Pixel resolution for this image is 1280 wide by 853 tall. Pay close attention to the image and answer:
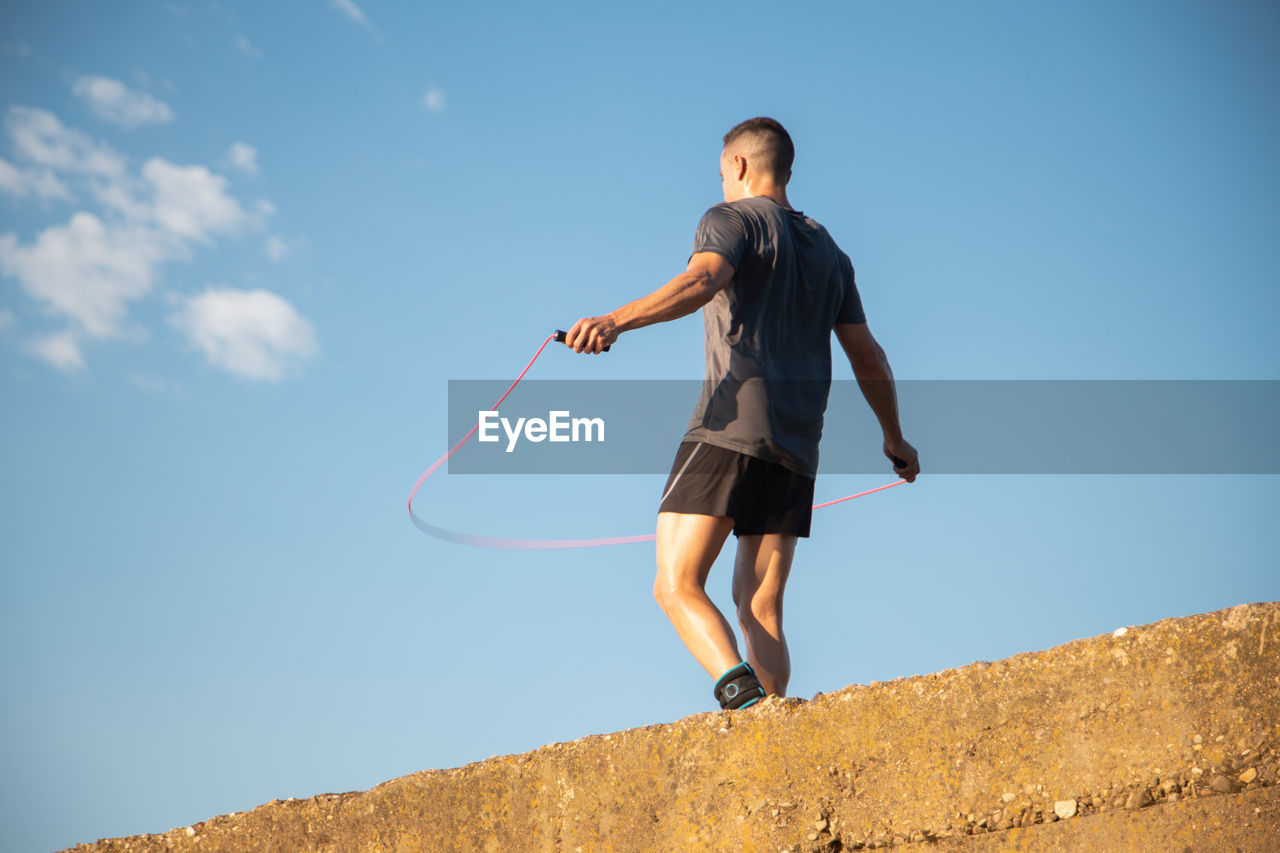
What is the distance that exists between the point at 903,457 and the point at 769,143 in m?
1.39

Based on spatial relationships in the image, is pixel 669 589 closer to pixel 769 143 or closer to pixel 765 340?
pixel 765 340

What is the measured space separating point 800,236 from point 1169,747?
2180 millimetres

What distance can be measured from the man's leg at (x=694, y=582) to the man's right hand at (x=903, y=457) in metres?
1.10

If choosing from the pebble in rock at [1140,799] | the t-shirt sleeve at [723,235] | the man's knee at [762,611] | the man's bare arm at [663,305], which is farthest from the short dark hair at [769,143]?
the pebble in rock at [1140,799]

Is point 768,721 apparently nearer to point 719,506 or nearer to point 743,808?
point 743,808

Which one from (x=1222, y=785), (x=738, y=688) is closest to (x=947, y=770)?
(x=1222, y=785)

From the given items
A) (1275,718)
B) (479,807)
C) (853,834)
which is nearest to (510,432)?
(479,807)

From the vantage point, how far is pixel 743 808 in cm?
269

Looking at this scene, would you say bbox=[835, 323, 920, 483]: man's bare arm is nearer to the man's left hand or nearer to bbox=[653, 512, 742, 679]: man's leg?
bbox=[653, 512, 742, 679]: man's leg

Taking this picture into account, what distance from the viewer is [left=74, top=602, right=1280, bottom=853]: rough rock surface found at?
2.20 meters

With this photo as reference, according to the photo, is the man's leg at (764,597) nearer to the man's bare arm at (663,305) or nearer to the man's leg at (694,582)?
the man's leg at (694,582)

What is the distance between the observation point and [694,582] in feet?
11.3

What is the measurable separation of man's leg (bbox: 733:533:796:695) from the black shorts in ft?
0.18

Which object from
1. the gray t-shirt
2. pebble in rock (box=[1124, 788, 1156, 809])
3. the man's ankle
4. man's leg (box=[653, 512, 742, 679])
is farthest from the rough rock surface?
the gray t-shirt
